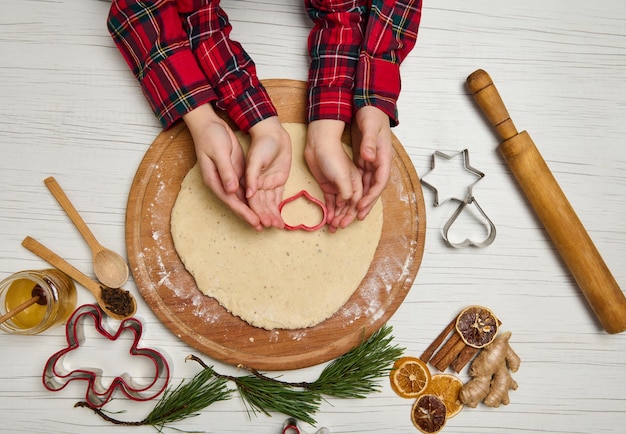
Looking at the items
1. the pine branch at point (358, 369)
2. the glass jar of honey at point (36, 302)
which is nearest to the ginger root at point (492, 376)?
the pine branch at point (358, 369)

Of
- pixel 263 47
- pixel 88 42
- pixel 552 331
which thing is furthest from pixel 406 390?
pixel 88 42

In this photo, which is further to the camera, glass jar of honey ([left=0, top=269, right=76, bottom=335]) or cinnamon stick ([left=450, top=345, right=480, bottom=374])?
cinnamon stick ([left=450, top=345, right=480, bottom=374])

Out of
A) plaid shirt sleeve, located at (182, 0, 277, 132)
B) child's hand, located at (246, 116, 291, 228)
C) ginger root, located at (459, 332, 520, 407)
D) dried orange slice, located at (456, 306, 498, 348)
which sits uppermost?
plaid shirt sleeve, located at (182, 0, 277, 132)

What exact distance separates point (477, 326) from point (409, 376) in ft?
0.73

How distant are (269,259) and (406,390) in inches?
19.5

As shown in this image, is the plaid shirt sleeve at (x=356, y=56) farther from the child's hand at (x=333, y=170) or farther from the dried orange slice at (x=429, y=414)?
the dried orange slice at (x=429, y=414)

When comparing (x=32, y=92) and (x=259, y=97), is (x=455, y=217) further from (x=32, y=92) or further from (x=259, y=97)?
(x=32, y=92)

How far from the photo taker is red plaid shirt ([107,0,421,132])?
1.14 m

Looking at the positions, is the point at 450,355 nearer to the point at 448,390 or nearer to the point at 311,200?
the point at 448,390

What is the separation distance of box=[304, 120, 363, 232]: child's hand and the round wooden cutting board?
9cm

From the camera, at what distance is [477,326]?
125 cm

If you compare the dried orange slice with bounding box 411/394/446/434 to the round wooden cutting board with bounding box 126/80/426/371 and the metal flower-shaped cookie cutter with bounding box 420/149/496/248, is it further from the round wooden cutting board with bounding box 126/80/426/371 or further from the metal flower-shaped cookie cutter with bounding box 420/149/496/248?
the metal flower-shaped cookie cutter with bounding box 420/149/496/248

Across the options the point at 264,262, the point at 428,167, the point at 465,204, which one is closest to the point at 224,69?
the point at 264,262

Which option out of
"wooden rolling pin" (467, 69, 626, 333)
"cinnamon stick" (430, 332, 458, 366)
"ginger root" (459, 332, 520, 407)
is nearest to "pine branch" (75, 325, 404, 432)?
"cinnamon stick" (430, 332, 458, 366)
